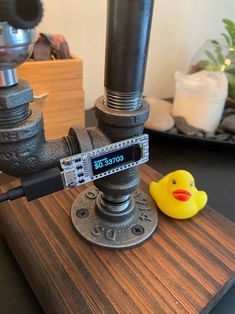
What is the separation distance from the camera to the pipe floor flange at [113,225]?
0.43m

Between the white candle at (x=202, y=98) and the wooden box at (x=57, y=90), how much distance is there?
0.27 metres

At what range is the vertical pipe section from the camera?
0.29 metres

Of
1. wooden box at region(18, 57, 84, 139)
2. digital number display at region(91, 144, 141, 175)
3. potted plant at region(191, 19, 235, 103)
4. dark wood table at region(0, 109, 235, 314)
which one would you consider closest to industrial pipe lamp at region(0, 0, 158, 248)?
digital number display at region(91, 144, 141, 175)

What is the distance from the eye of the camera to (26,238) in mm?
427

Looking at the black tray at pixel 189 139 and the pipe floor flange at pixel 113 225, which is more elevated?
the black tray at pixel 189 139

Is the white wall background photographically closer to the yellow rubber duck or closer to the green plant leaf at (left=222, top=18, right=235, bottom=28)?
the green plant leaf at (left=222, top=18, right=235, bottom=28)

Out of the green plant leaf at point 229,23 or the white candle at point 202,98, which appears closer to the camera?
the white candle at point 202,98

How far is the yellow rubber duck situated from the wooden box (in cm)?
29

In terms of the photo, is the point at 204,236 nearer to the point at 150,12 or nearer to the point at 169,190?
the point at 169,190

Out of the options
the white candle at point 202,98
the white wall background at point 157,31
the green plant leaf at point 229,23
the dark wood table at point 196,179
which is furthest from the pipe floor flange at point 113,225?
the green plant leaf at point 229,23

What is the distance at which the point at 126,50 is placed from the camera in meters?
0.31

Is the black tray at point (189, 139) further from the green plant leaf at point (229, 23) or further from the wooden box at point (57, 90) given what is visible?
the green plant leaf at point (229, 23)

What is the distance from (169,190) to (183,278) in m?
0.14

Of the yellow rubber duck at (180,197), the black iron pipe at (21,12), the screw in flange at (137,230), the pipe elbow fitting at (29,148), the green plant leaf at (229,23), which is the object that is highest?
the black iron pipe at (21,12)
